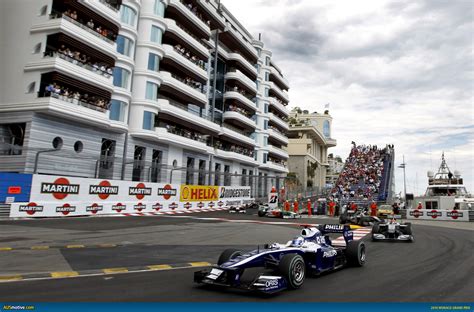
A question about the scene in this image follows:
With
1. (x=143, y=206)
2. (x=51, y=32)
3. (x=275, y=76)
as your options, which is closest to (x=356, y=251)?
(x=143, y=206)

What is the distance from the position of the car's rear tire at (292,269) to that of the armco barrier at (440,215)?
28.7 meters

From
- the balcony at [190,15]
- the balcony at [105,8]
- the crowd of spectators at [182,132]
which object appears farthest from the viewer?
the balcony at [190,15]

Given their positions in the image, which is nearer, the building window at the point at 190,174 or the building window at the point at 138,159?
the building window at the point at 138,159

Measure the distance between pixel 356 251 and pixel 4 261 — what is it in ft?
27.8

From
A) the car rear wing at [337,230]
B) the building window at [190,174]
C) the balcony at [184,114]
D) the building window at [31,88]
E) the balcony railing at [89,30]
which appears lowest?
the car rear wing at [337,230]

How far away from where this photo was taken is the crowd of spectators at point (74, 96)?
24.7m

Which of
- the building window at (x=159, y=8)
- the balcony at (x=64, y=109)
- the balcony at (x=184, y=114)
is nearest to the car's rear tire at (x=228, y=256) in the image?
the balcony at (x=64, y=109)

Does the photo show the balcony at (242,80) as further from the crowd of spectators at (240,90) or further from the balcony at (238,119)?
the balcony at (238,119)

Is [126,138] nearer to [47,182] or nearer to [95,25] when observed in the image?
[95,25]

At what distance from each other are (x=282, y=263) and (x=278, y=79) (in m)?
64.7

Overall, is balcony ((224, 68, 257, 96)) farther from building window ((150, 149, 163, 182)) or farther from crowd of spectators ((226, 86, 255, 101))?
building window ((150, 149, 163, 182))

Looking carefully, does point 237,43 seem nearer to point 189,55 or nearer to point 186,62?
point 189,55

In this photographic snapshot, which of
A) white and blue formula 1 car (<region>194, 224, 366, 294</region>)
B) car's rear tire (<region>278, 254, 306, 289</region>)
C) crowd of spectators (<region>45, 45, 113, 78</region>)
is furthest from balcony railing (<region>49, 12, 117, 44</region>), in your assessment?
car's rear tire (<region>278, 254, 306, 289</region>)

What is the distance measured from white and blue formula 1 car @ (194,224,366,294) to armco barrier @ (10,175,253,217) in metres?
16.7
